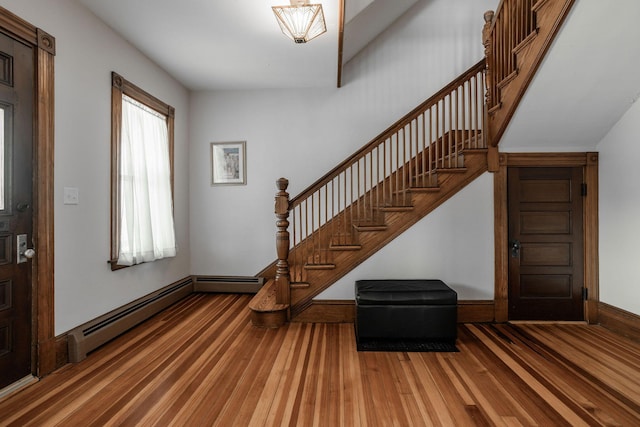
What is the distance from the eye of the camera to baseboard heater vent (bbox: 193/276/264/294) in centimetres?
472

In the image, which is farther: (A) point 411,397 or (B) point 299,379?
(B) point 299,379

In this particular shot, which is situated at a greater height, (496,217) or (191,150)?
(191,150)

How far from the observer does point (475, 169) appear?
346 centimetres

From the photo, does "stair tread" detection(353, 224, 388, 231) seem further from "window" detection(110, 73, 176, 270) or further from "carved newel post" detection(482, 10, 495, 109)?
"window" detection(110, 73, 176, 270)

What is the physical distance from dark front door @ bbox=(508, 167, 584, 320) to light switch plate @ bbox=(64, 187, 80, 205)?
4219 mm

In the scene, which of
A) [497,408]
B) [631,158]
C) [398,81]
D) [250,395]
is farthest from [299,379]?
[398,81]

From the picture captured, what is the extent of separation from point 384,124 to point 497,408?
A: 363 centimetres

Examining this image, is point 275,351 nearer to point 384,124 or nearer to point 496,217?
point 496,217

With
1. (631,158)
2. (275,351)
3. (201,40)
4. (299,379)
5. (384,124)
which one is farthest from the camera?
(384,124)

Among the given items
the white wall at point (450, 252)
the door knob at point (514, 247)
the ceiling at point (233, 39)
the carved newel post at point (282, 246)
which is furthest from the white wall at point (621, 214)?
the carved newel post at point (282, 246)

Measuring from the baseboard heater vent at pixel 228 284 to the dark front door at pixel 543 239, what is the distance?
330 cm

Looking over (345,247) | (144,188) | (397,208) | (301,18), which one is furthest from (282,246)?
(301,18)

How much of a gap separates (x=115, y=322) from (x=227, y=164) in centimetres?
256

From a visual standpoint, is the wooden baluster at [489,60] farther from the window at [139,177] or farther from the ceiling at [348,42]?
the window at [139,177]
